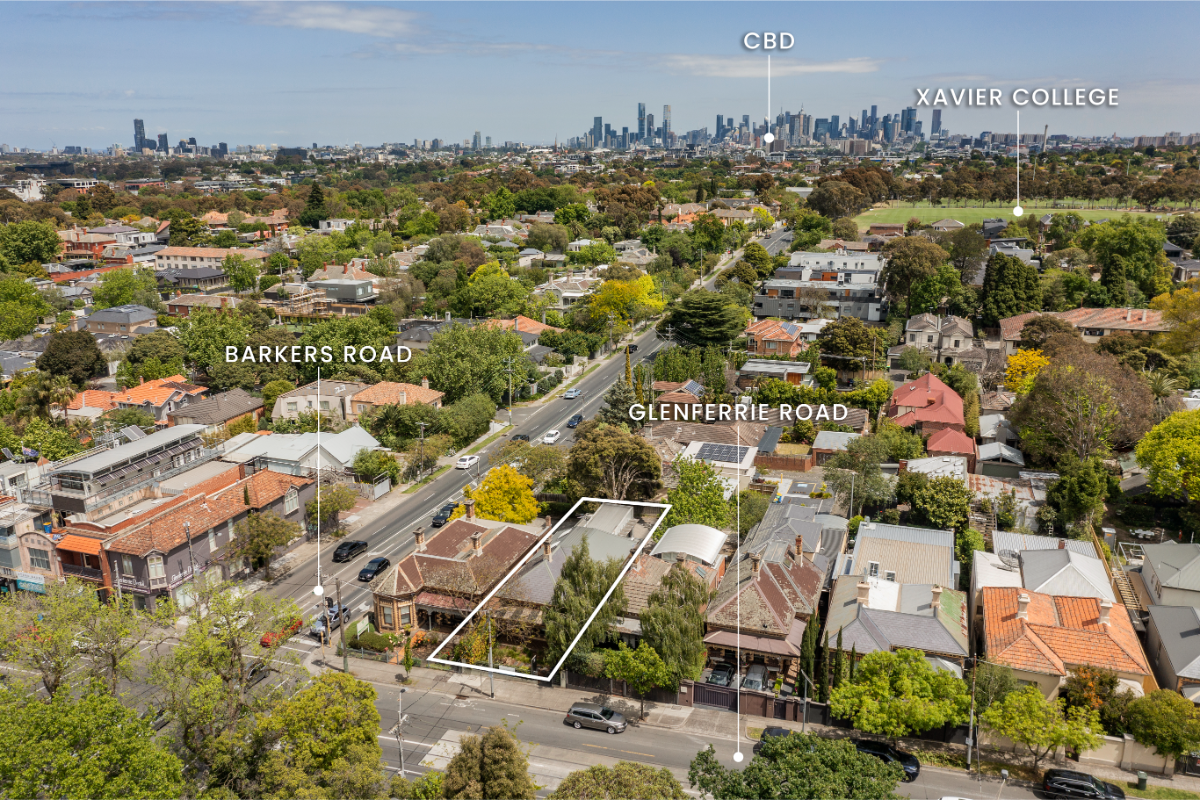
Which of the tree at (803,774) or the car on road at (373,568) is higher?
the tree at (803,774)

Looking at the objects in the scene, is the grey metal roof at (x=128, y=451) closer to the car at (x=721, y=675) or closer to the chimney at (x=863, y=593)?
the car at (x=721, y=675)

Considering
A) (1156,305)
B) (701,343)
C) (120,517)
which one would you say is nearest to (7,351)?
(120,517)

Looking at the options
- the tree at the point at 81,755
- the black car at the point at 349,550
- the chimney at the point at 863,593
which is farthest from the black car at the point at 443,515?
the tree at the point at 81,755

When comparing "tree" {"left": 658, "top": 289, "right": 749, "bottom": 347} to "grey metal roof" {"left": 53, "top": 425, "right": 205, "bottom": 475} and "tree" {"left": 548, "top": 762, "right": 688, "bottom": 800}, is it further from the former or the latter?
"tree" {"left": 548, "top": 762, "right": 688, "bottom": 800}

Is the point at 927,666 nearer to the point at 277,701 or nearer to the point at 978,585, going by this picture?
the point at 978,585

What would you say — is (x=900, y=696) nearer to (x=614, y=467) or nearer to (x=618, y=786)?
(x=618, y=786)
